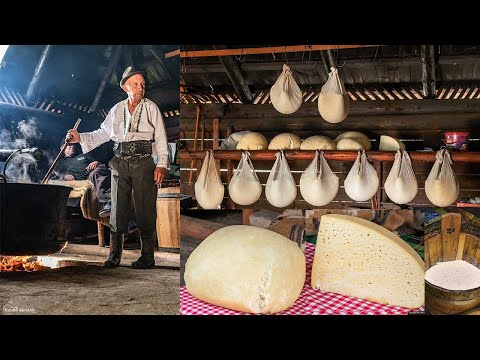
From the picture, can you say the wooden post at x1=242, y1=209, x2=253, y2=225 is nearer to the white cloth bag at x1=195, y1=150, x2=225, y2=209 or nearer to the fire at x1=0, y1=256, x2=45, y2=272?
the white cloth bag at x1=195, y1=150, x2=225, y2=209

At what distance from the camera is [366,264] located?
9.37ft

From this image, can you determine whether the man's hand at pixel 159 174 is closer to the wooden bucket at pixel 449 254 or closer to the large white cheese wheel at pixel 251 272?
the large white cheese wheel at pixel 251 272

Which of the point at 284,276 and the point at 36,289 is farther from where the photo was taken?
the point at 36,289


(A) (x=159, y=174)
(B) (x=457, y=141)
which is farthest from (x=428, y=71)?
(A) (x=159, y=174)

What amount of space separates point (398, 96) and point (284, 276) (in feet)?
7.49

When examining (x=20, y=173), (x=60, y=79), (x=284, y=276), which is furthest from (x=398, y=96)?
(x=20, y=173)

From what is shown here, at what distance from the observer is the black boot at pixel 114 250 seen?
321cm

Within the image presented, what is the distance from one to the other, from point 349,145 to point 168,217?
1377 millimetres

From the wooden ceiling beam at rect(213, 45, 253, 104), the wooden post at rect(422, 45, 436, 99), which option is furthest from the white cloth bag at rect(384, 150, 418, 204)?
the wooden ceiling beam at rect(213, 45, 253, 104)

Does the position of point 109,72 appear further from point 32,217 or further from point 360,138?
point 360,138
